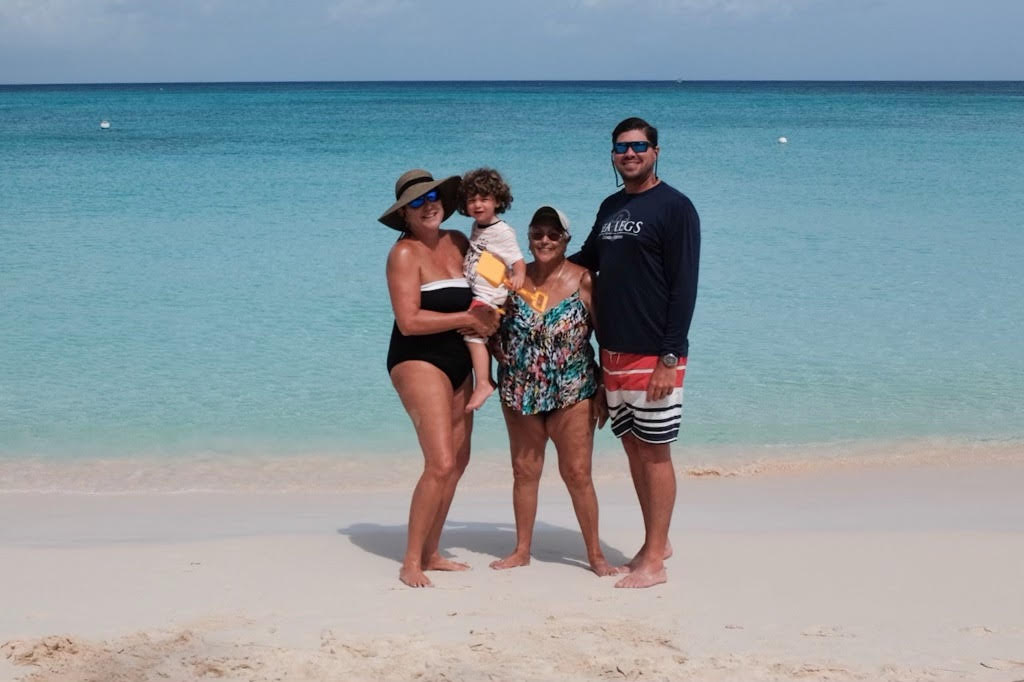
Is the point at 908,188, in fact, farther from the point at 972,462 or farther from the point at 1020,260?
the point at 972,462

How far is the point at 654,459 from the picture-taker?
4.58m

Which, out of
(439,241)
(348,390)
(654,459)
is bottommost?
(348,390)

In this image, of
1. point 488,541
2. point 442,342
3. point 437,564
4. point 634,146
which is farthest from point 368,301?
point 634,146

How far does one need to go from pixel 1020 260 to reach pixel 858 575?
11.1 m

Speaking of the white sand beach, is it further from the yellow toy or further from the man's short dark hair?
the man's short dark hair

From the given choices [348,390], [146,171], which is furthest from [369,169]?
[348,390]

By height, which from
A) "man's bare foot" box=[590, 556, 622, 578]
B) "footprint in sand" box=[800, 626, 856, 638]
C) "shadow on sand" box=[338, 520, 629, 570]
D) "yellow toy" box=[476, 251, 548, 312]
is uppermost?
"yellow toy" box=[476, 251, 548, 312]

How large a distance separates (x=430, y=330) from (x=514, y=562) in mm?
1076

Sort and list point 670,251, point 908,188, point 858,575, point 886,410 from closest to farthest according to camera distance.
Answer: point 670,251
point 858,575
point 886,410
point 908,188

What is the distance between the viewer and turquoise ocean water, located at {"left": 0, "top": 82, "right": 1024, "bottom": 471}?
810cm

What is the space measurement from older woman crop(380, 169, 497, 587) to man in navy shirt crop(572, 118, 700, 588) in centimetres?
48

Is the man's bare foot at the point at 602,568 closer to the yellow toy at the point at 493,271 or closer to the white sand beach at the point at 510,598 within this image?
the white sand beach at the point at 510,598

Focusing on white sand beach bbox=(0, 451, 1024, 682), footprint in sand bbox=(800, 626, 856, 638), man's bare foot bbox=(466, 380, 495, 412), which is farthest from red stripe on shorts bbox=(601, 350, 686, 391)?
footprint in sand bbox=(800, 626, 856, 638)

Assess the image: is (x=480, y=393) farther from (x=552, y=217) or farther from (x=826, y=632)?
(x=826, y=632)
